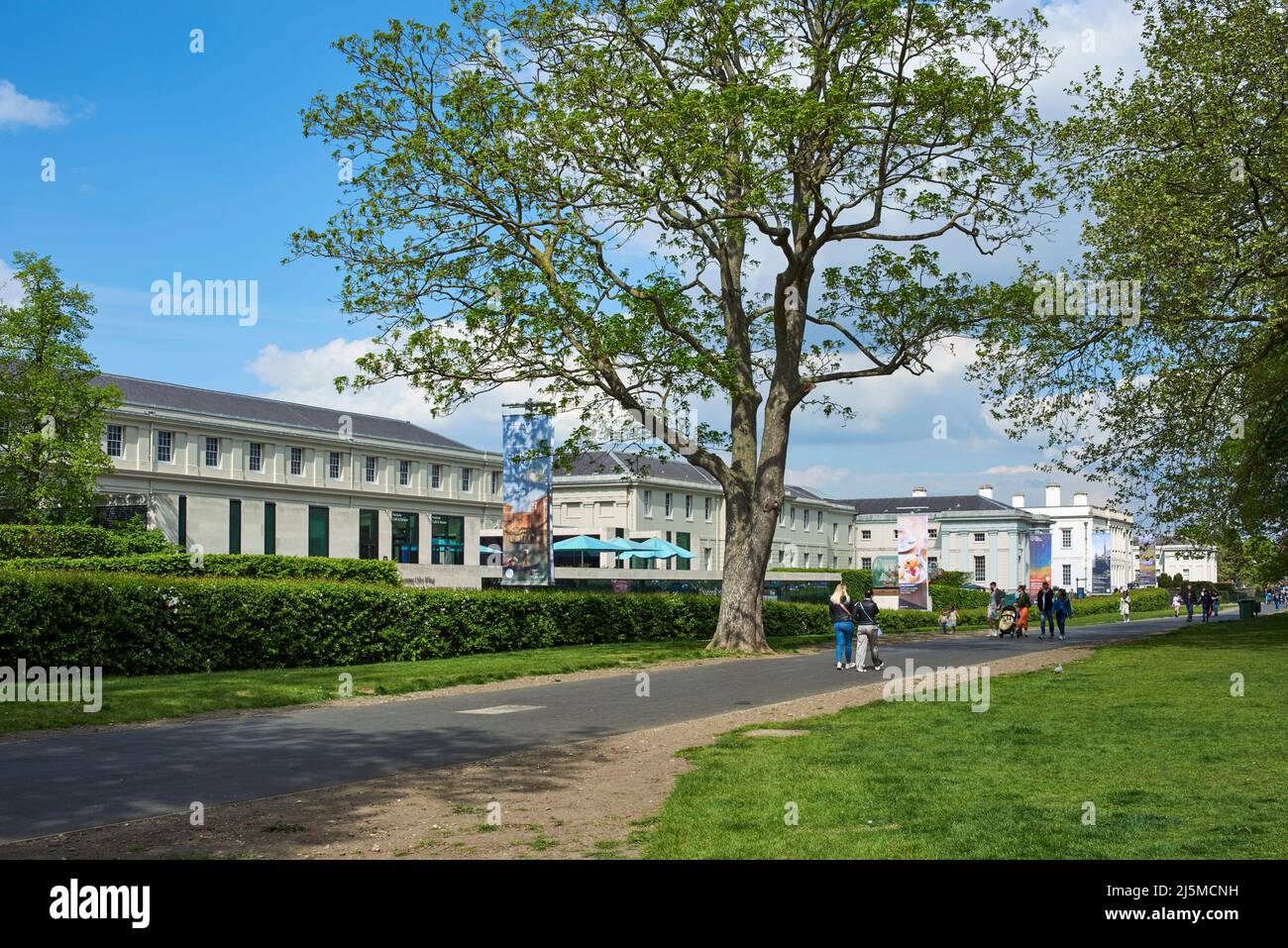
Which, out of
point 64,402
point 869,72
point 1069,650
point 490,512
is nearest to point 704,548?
point 490,512

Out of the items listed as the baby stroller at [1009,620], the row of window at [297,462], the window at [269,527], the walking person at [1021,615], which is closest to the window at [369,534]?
the row of window at [297,462]

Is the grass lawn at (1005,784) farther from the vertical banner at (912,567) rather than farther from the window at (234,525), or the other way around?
the window at (234,525)

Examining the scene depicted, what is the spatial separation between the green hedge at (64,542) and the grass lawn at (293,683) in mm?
18354

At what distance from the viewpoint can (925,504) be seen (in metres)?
128

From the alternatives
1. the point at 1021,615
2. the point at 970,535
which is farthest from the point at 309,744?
the point at 970,535

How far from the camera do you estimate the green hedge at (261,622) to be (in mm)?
19328

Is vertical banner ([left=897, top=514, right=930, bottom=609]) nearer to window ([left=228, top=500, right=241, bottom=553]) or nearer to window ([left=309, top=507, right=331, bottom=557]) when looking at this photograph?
window ([left=309, top=507, right=331, bottom=557])

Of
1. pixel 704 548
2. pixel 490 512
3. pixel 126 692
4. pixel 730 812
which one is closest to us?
pixel 730 812

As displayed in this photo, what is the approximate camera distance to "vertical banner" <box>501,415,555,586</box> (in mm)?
30984

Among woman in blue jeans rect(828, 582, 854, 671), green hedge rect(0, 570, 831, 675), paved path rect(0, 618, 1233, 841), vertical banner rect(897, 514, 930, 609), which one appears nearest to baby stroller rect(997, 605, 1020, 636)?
vertical banner rect(897, 514, 930, 609)

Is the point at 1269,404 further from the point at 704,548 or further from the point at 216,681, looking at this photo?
the point at 704,548

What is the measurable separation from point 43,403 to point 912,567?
124ft

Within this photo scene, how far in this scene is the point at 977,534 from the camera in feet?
401

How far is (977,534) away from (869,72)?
103m
